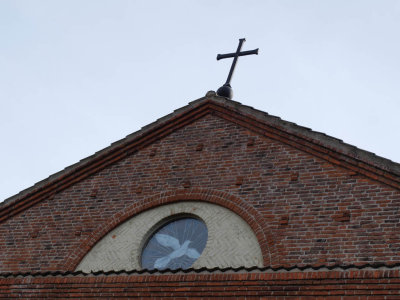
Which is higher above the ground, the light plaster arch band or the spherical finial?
the spherical finial

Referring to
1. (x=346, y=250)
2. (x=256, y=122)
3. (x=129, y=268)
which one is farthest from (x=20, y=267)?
(x=346, y=250)

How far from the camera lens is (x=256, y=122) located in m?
11.7

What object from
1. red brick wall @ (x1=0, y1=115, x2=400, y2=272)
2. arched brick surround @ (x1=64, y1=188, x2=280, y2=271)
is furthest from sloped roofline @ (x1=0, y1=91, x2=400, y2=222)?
arched brick surround @ (x1=64, y1=188, x2=280, y2=271)

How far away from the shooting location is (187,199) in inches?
444

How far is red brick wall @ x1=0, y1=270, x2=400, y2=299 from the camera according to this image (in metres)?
8.09

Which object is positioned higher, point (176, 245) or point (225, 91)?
point (225, 91)

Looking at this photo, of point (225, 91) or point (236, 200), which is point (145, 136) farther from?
point (236, 200)

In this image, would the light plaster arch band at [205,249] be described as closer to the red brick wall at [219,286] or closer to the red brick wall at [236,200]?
the red brick wall at [236,200]

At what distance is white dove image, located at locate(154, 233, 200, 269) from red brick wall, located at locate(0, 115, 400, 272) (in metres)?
0.78

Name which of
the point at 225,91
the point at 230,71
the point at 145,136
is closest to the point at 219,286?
the point at 145,136

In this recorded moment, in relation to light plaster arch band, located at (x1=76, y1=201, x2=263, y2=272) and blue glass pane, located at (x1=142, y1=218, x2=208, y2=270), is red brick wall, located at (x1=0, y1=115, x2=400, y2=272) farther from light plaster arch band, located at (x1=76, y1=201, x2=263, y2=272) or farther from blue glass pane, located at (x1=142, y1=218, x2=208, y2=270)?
blue glass pane, located at (x1=142, y1=218, x2=208, y2=270)

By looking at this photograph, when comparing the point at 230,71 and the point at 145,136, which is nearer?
the point at 145,136

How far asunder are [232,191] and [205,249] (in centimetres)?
118

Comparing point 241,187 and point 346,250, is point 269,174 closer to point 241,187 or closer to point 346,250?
point 241,187
